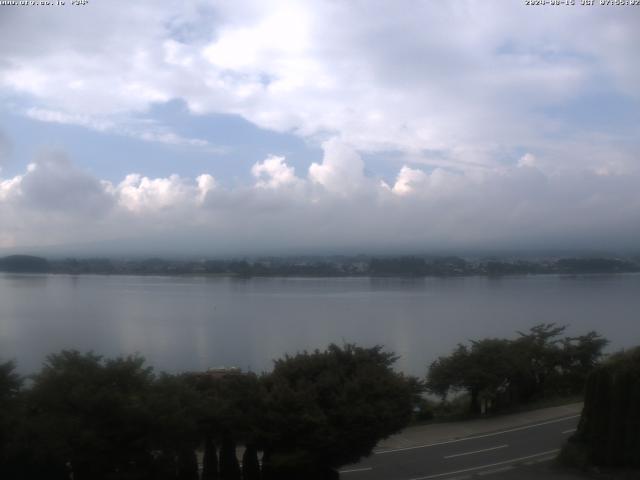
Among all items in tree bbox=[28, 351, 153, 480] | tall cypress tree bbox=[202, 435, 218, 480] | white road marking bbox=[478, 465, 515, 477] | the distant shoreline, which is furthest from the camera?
the distant shoreline

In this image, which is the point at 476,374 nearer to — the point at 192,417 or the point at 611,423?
the point at 611,423

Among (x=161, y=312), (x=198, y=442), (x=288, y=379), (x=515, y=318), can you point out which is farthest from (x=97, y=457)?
(x=515, y=318)

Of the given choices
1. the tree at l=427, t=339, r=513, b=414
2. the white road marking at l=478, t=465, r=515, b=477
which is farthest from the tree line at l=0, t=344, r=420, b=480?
the tree at l=427, t=339, r=513, b=414

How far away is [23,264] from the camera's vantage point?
45.3m

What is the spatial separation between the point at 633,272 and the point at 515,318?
39565mm

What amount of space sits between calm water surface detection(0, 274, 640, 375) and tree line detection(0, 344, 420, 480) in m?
11.5

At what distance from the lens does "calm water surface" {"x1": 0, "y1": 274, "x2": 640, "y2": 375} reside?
2662 centimetres

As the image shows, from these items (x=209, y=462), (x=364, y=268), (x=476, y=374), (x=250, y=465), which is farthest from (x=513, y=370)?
(x=364, y=268)

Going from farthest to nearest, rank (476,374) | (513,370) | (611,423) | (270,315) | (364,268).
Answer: (364,268)
(270,315)
(513,370)
(476,374)
(611,423)

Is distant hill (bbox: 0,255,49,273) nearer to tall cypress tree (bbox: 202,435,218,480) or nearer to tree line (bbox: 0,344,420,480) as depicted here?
tree line (bbox: 0,344,420,480)

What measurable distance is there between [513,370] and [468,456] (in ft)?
18.2

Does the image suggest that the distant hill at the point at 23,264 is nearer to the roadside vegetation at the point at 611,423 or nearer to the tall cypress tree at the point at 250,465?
the tall cypress tree at the point at 250,465

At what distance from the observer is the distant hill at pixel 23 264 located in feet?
139

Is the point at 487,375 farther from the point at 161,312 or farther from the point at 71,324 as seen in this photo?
the point at 161,312
